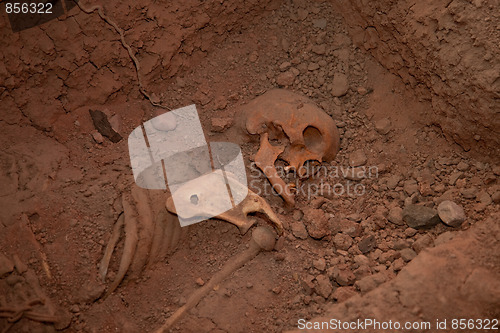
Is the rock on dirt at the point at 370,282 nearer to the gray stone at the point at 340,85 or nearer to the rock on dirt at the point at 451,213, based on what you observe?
the rock on dirt at the point at 451,213

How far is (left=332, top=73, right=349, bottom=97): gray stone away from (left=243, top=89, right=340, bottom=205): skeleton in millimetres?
286

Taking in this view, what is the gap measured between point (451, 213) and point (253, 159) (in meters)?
1.32

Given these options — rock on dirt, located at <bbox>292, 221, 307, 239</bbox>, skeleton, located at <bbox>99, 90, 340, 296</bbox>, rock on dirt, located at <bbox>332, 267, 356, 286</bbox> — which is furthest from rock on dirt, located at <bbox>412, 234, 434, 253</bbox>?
skeleton, located at <bbox>99, 90, 340, 296</bbox>

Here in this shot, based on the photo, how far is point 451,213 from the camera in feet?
8.90

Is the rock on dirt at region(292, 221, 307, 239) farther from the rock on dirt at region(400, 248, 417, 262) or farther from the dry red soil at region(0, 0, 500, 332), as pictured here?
the rock on dirt at region(400, 248, 417, 262)

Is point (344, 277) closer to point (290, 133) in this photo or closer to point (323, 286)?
point (323, 286)

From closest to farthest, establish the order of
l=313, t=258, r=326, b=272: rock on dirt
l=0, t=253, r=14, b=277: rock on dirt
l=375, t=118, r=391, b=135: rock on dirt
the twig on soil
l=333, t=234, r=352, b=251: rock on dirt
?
1. l=0, t=253, r=14, b=277: rock on dirt
2. l=313, t=258, r=326, b=272: rock on dirt
3. l=333, t=234, r=352, b=251: rock on dirt
4. the twig on soil
5. l=375, t=118, r=391, b=135: rock on dirt

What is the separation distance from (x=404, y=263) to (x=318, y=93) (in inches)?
56.2

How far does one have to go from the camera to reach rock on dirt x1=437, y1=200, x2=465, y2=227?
8.85 ft

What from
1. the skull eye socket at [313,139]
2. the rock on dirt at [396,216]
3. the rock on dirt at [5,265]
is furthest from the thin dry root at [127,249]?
the rock on dirt at [396,216]

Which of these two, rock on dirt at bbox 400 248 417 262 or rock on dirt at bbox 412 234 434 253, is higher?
rock on dirt at bbox 412 234 434 253

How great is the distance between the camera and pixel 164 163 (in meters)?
3.10

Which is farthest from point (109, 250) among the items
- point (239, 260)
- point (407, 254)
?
point (407, 254)

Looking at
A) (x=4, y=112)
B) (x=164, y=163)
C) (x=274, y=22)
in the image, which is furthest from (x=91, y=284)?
(x=274, y=22)
